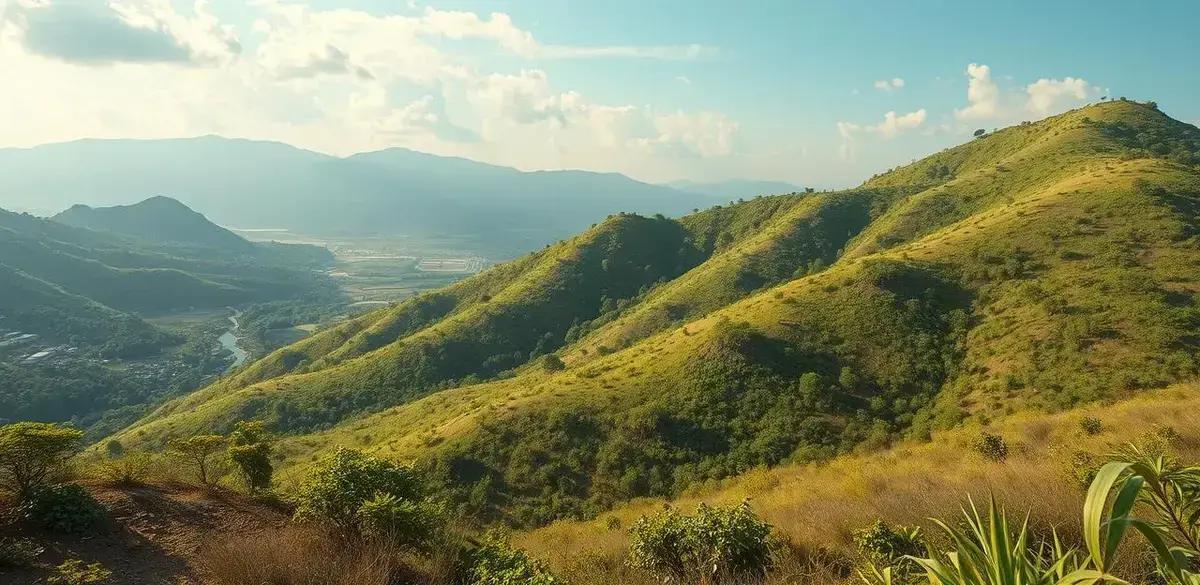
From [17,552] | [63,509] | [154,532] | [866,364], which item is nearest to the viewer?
[17,552]

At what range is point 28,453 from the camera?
12.5m

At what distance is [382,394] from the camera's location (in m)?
81.4

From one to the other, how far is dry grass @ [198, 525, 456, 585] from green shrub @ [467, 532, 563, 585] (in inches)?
26.6

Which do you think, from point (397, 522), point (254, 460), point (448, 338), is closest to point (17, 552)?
point (254, 460)

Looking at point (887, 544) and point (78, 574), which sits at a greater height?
point (887, 544)

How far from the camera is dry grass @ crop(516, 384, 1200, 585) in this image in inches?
403

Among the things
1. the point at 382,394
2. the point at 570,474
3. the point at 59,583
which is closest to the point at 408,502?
the point at 59,583

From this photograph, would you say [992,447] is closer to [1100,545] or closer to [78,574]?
[1100,545]

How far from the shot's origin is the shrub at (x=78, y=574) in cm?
1032

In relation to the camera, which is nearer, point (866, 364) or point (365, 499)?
point (365, 499)

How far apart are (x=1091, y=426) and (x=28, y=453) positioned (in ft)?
98.6

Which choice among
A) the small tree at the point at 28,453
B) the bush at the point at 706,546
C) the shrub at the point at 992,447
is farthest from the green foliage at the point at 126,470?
the shrub at the point at 992,447

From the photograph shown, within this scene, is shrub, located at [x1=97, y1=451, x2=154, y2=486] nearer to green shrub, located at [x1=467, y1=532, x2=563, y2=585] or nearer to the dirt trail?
the dirt trail

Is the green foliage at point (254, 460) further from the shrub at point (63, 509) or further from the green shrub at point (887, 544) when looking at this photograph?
the green shrub at point (887, 544)
